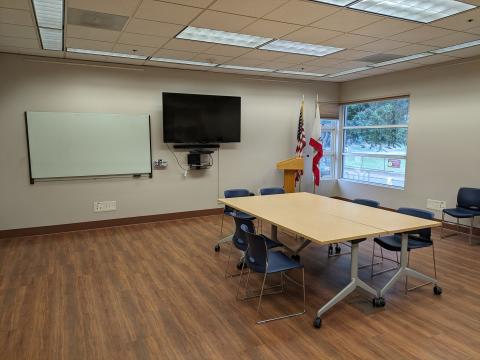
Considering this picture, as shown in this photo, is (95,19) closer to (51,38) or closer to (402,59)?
(51,38)

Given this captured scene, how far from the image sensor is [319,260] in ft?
14.8

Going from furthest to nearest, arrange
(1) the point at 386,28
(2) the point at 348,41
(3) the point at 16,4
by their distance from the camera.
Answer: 1. (2) the point at 348,41
2. (1) the point at 386,28
3. (3) the point at 16,4

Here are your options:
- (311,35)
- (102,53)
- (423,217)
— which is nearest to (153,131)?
(102,53)

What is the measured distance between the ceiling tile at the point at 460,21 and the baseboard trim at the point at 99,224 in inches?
193

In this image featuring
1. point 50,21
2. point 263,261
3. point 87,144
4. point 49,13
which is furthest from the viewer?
point 87,144

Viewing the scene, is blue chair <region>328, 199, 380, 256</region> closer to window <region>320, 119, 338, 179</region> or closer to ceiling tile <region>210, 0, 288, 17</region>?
ceiling tile <region>210, 0, 288, 17</region>

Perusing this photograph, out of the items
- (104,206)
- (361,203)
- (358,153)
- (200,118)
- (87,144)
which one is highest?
(200,118)

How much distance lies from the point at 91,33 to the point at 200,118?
2717 millimetres

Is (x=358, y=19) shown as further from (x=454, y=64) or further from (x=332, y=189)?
(x=332, y=189)

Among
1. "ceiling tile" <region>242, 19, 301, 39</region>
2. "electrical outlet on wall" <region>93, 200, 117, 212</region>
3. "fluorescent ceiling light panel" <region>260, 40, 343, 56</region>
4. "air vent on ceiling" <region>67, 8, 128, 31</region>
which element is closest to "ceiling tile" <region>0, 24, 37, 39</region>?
"air vent on ceiling" <region>67, 8, 128, 31</region>

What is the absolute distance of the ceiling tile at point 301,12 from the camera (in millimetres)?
3322

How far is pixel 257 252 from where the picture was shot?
10.1 ft

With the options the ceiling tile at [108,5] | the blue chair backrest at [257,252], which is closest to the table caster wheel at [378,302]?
the blue chair backrest at [257,252]

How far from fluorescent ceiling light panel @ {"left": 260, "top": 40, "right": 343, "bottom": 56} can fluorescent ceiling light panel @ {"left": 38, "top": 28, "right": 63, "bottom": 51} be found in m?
2.70
